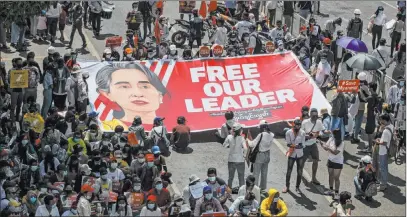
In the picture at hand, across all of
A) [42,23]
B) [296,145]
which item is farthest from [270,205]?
[42,23]

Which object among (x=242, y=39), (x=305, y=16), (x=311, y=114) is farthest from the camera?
(x=305, y=16)

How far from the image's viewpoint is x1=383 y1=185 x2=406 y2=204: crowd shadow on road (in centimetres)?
2538

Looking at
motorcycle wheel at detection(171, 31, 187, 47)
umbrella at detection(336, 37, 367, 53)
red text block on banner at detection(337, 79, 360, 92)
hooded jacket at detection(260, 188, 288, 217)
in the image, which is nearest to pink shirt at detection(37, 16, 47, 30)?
motorcycle wheel at detection(171, 31, 187, 47)

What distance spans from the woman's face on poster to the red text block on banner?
4742mm

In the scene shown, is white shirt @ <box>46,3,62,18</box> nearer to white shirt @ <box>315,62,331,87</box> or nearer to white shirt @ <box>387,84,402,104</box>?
white shirt @ <box>315,62,331,87</box>

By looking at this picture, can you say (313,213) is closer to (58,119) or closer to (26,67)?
(58,119)

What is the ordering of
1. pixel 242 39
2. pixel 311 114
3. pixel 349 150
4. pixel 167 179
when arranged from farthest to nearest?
pixel 242 39 → pixel 349 150 → pixel 311 114 → pixel 167 179

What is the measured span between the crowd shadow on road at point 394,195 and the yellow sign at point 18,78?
9323 mm

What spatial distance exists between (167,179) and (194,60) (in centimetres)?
656

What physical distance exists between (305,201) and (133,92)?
19.8 feet

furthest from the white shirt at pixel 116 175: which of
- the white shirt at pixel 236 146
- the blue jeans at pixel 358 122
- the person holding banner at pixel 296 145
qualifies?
the blue jeans at pixel 358 122

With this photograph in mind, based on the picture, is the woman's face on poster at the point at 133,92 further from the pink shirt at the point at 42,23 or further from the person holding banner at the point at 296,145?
the pink shirt at the point at 42,23

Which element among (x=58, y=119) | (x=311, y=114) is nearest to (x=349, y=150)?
(x=311, y=114)

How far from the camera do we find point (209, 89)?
95.0ft
